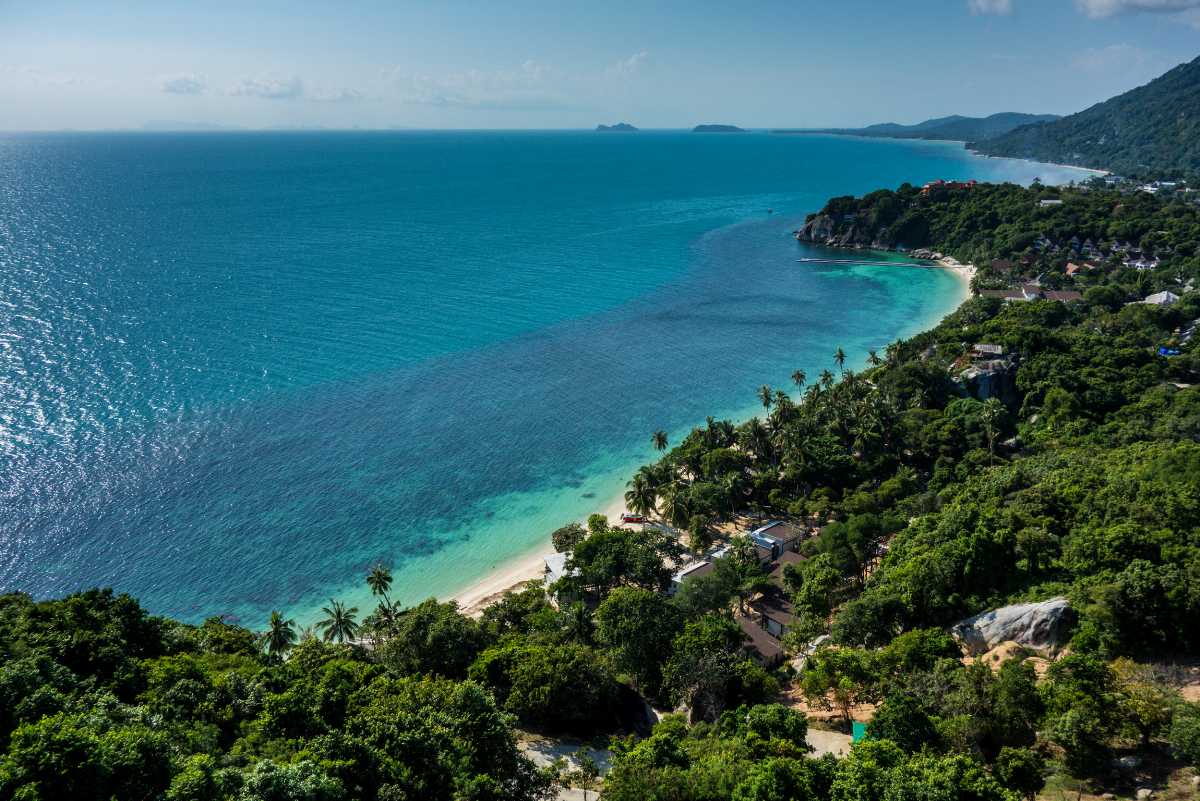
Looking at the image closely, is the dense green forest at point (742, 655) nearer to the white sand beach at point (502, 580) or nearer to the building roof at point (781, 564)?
the building roof at point (781, 564)

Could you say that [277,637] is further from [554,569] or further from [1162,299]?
[1162,299]

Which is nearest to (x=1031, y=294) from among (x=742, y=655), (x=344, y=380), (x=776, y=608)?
(x=776, y=608)

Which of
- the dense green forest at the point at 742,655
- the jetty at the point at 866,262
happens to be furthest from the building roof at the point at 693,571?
the jetty at the point at 866,262

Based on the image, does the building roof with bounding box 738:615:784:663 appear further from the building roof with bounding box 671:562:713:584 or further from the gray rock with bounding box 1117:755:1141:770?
the gray rock with bounding box 1117:755:1141:770

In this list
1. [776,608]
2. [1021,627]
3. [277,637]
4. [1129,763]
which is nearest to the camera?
[1129,763]

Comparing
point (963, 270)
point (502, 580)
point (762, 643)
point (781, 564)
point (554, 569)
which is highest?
point (963, 270)
